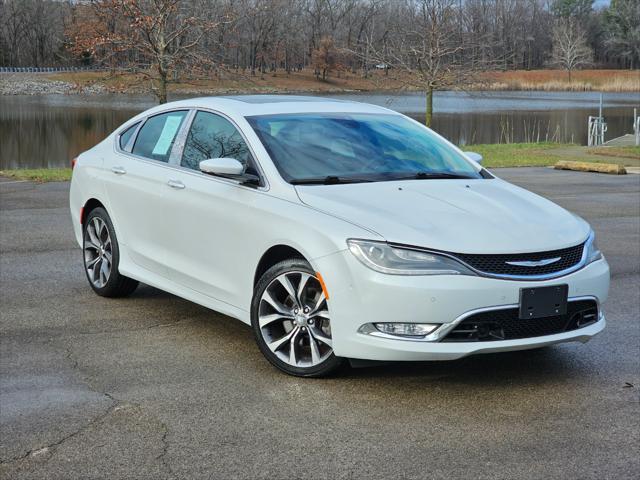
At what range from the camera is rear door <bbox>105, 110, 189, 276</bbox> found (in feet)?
23.4

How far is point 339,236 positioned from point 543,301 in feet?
3.81

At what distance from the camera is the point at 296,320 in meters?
5.83

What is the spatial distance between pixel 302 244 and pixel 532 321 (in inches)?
52.8

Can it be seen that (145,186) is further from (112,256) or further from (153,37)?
(153,37)

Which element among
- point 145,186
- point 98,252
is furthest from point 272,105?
point 98,252

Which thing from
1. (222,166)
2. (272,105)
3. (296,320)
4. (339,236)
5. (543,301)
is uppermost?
(272,105)

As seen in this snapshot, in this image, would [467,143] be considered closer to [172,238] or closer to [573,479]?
[172,238]

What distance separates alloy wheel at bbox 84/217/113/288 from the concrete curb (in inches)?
586

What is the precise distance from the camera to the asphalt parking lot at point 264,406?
4492 mm

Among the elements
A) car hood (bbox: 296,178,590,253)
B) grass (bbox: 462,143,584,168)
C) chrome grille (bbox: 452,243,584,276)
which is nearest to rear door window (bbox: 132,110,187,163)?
car hood (bbox: 296,178,590,253)

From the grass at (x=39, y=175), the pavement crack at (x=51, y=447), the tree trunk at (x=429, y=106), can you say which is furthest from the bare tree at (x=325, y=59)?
the pavement crack at (x=51, y=447)

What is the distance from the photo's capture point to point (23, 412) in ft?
17.0

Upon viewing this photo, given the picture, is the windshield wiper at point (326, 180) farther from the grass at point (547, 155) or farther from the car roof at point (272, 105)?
the grass at point (547, 155)

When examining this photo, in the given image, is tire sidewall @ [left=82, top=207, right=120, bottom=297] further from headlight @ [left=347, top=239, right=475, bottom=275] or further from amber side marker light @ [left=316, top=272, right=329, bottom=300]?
headlight @ [left=347, top=239, right=475, bottom=275]
